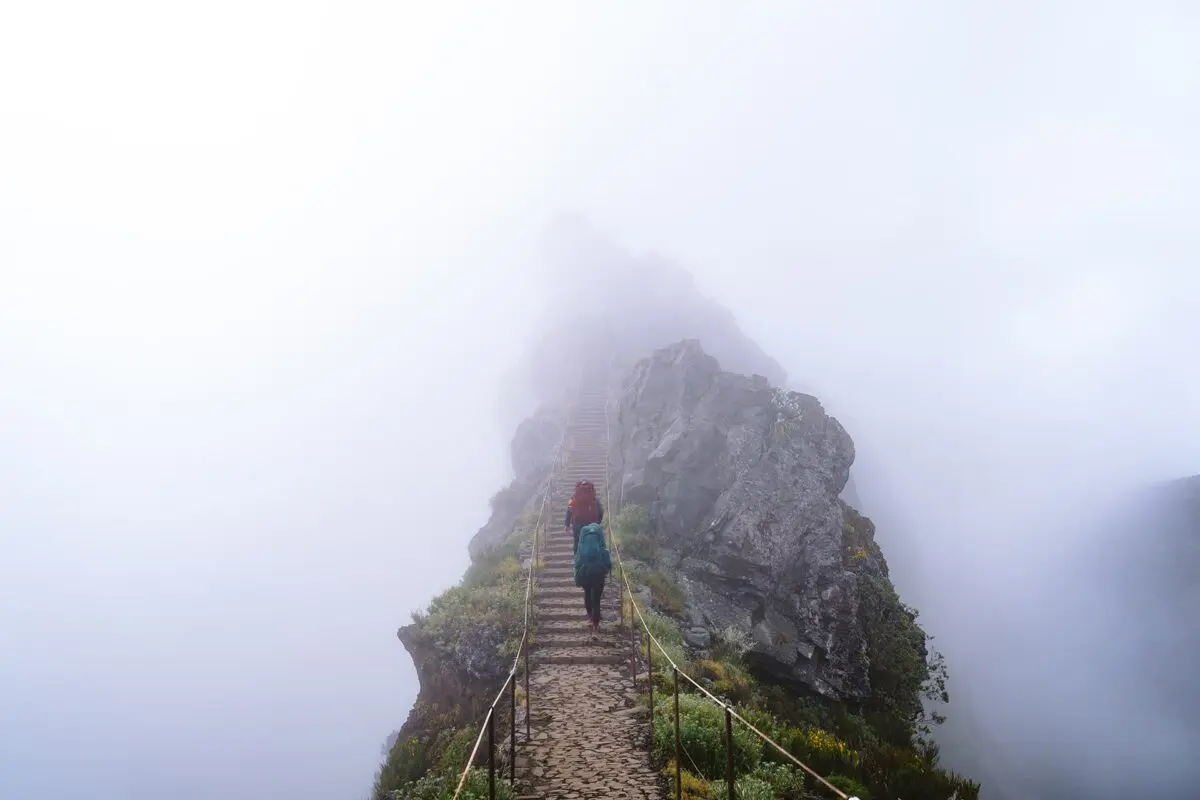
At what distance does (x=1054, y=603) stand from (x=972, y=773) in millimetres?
26023

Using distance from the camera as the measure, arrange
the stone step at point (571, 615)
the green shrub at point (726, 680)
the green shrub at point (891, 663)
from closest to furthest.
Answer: the green shrub at point (726, 680)
the stone step at point (571, 615)
the green shrub at point (891, 663)

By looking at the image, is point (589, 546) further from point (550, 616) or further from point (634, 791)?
point (634, 791)

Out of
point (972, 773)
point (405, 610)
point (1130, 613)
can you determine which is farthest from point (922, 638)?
point (405, 610)

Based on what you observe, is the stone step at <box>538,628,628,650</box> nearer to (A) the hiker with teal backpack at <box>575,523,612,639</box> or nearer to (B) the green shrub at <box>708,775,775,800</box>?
(A) the hiker with teal backpack at <box>575,523,612,639</box>

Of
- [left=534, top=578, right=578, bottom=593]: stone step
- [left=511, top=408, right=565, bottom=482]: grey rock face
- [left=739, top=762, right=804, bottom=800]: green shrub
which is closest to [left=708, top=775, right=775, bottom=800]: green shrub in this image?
[left=739, top=762, right=804, bottom=800]: green shrub

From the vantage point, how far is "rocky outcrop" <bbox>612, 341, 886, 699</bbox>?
693 inches

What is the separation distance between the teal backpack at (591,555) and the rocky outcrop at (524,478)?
10723 millimetres

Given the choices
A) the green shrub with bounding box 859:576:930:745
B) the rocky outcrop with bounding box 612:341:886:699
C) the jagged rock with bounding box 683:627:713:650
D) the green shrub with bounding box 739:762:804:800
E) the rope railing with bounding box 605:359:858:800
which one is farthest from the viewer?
the rocky outcrop with bounding box 612:341:886:699

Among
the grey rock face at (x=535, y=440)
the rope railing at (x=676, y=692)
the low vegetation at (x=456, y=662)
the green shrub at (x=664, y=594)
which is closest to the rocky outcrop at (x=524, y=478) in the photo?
the grey rock face at (x=535, y=440)

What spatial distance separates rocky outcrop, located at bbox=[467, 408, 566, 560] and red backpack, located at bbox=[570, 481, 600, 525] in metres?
8.91

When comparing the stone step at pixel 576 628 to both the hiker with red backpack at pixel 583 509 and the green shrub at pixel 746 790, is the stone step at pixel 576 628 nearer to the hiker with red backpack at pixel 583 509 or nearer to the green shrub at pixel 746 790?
the hiker with red backpack at pixel 583 509

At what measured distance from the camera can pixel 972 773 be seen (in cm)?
2516

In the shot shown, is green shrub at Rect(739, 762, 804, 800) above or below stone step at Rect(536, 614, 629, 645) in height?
below

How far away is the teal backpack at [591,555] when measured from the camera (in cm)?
1316
